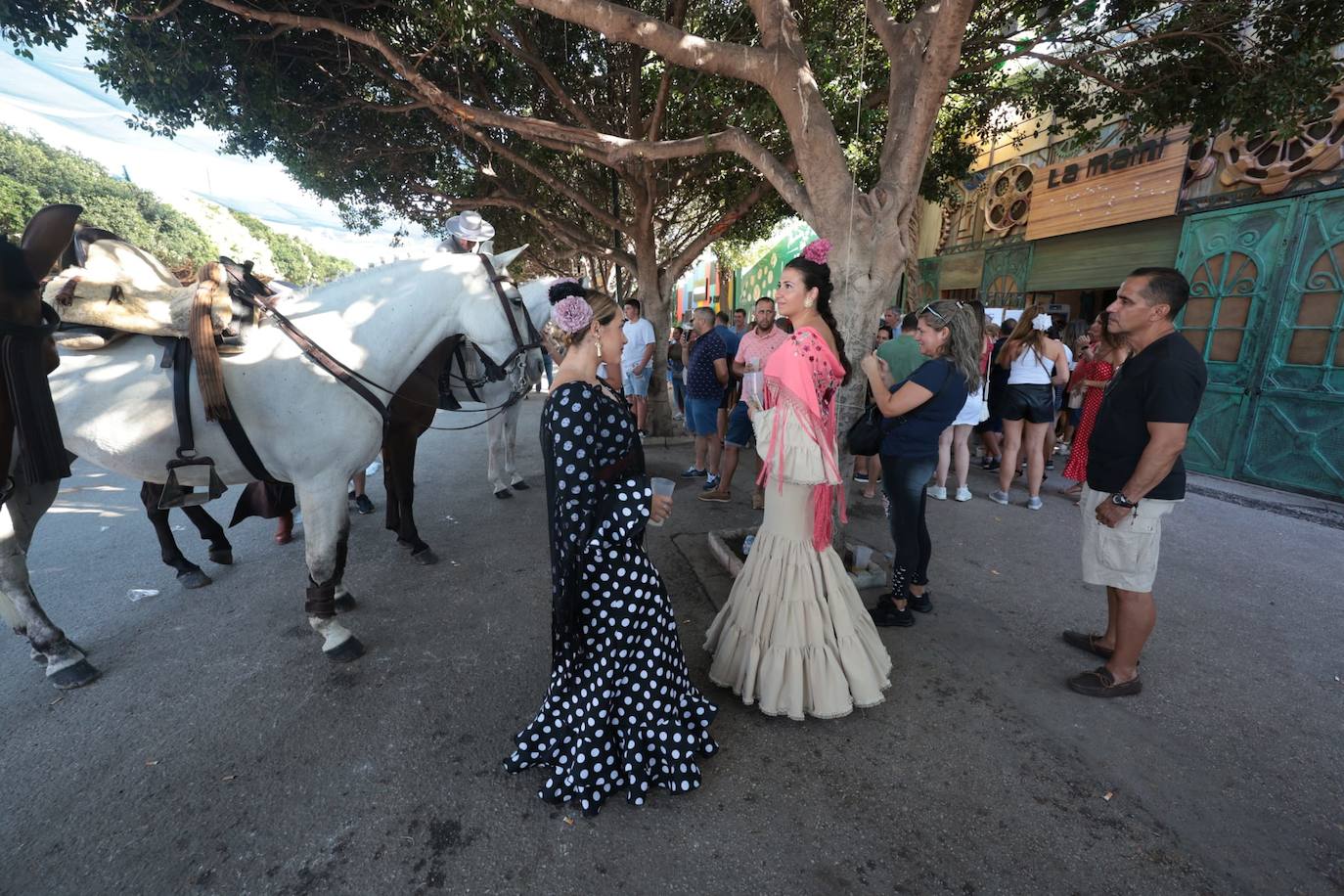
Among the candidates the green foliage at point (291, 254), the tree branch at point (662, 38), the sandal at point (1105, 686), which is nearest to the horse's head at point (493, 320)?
the tree branch at point (662, 38)

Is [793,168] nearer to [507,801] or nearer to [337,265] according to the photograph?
[507,801]

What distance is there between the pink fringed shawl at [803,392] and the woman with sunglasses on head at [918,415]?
0.59 metres

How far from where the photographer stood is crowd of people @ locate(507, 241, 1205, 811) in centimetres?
193

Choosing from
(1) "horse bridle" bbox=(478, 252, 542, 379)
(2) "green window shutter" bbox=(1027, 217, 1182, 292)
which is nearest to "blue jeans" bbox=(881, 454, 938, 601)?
(1) "horse bridle" bbox=(478, 252, 542, 379)

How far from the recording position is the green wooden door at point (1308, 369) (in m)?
5.26

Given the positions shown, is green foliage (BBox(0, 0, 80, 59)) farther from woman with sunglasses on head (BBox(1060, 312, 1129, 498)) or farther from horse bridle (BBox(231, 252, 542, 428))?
woman with sunglasses on head (BBox(1060, 312, 1129, 498))

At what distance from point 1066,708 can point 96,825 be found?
4149mm

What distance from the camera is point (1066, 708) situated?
102 inches

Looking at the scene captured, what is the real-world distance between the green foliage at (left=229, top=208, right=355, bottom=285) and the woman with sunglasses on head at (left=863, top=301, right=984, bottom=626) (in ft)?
181

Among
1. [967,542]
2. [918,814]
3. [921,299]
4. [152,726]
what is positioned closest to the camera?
[918,814]

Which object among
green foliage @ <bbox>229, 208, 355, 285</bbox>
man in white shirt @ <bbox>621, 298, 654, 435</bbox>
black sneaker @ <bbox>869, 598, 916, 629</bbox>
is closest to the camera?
black sneaker @ <bbox>869, 598, 916, 629</bbox>

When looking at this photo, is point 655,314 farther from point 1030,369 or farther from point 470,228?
point 1030,369

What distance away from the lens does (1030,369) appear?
5211 mm

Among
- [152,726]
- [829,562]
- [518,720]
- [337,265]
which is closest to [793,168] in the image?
[829,562]
